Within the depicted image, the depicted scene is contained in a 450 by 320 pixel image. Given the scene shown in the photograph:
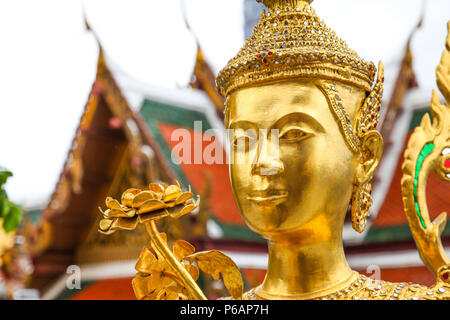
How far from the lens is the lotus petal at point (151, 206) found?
1.43m

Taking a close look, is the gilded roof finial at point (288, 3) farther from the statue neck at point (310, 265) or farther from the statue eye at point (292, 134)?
the statue neck at point (310, 265)

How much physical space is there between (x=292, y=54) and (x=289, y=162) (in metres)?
0.24

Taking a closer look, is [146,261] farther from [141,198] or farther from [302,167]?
[302,167]

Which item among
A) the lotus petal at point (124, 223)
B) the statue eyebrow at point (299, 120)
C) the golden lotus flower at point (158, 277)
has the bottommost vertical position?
the golden lotus flower at point (158, 277)

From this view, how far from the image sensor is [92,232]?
5.28 m

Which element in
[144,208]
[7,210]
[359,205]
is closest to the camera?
[144,208]

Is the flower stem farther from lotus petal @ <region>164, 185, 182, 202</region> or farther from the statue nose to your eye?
the statue nose

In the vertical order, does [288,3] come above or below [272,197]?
above

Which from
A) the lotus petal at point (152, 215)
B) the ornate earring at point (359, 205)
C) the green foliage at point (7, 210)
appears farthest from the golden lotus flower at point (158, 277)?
the green foliage at point (7, 210)

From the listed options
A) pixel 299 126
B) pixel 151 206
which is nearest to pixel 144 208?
pixel 151 206

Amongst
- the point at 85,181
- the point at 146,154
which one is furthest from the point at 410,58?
the point at 85,181

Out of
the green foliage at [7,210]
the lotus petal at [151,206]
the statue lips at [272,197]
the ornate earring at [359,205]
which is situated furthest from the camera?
the green foliage at [7,210]

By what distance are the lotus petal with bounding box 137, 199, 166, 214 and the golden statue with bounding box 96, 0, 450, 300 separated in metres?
0.06

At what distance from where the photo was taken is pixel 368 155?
5.50ft
